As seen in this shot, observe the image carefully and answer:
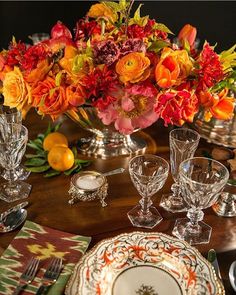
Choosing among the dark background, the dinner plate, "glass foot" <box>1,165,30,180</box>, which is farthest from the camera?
the dark background

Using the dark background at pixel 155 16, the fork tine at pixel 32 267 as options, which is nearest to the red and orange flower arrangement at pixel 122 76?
the fork tine at pixel 32 267

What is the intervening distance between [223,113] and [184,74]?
147mm

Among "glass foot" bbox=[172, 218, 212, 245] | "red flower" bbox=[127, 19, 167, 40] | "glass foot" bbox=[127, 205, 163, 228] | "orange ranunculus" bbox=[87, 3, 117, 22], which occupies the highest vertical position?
"orange ranunculus" bbox=[87, 3, 117, 22]

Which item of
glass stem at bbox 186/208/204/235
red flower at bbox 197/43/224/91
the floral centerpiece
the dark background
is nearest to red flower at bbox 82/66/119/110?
the floral centerpiece

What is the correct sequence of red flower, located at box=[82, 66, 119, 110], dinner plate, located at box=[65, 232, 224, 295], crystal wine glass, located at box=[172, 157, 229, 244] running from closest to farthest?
dinner plate, located at box=[65, 232, 224, 295]
crystal wine glass, located at box=[172, 157, 229, 244]
red flower, located at box=[82, 66, 119, 110]

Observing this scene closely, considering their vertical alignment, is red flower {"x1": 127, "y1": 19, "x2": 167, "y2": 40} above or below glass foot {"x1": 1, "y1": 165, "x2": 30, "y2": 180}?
above

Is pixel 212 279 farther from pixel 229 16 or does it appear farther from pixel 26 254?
pixel 229 16

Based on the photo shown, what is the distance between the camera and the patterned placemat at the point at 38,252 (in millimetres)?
798

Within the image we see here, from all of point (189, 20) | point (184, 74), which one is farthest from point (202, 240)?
point (189, 20)

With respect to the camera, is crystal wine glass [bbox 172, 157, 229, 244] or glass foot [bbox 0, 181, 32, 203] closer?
crystal wine glass [bbox 172, 157, 229, 244]

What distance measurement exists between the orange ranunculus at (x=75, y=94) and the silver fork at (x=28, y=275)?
0.39 meters

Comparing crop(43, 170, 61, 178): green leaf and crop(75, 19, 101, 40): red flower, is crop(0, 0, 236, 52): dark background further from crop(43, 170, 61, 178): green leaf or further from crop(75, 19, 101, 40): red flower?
crop(43, 170, 61, 178): green leaf

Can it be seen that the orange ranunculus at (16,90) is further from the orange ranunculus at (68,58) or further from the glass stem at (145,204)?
the glass stem at (145,204)

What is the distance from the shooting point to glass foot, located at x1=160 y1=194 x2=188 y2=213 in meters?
1.03
